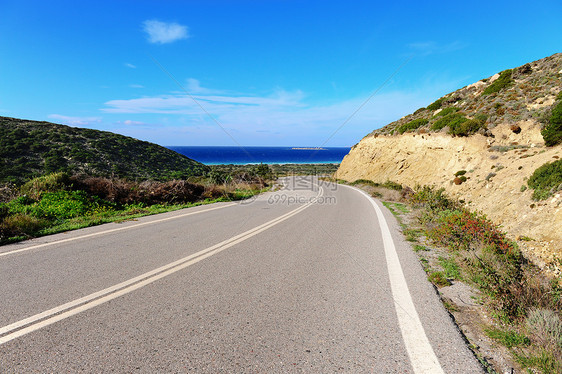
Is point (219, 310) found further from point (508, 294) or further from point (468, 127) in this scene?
point (468, 127)

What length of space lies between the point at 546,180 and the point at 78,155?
25.4m

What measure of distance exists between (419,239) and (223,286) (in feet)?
18.0

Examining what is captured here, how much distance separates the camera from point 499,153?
16234 millimetres

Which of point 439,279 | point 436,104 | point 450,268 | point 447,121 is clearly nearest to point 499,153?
point 447,121

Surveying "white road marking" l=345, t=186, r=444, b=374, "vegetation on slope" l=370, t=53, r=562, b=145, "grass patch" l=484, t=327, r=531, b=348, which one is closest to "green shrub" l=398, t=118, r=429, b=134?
"vegetation on slope" l=370, t=53, r=562, b=145

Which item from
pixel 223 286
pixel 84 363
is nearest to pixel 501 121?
pixel 223 286

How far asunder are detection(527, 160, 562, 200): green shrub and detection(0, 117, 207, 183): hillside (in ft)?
62.4

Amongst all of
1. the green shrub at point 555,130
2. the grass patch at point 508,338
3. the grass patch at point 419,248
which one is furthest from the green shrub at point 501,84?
the grass patch at point 508,338

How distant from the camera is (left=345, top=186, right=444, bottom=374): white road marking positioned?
8.09 ft

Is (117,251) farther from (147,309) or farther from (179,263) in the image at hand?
(147,309)

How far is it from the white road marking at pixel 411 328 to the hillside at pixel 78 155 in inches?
642

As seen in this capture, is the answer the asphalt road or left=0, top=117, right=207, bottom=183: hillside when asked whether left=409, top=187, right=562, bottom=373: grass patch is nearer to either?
the asphalt road

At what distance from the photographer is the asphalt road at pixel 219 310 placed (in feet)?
8.17

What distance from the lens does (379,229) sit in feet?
27.5
